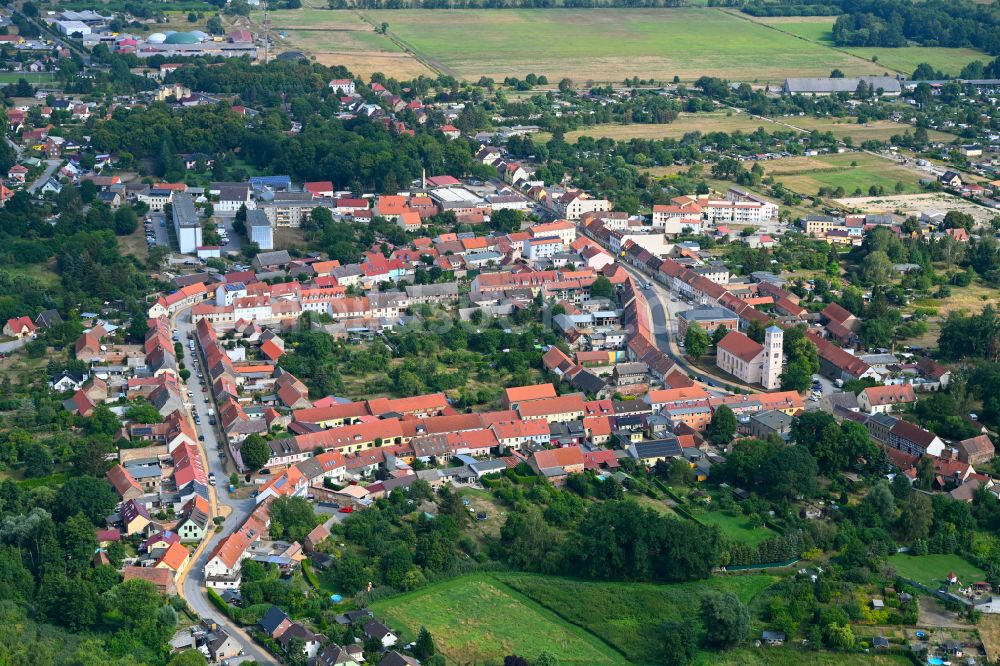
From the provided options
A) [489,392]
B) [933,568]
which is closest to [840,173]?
[489,392]

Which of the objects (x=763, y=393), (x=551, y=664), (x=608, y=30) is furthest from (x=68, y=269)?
(x=608, y=30)

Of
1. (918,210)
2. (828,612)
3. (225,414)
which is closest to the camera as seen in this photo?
(828,612)

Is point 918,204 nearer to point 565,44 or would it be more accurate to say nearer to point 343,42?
point 565,44

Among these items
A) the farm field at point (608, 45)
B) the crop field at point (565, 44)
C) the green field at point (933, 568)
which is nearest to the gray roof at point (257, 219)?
the green field at point (933, 568)

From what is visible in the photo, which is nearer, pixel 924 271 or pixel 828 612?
pixel 828 612

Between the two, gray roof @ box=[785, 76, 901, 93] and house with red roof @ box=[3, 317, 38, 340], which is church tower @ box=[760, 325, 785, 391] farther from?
gray roof @ box=[785, 76, 901, 93]

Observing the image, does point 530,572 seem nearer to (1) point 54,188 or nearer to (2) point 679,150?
Answer: (1) point 54,188

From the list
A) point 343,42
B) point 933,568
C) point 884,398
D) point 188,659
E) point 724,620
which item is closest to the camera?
point 188,659
